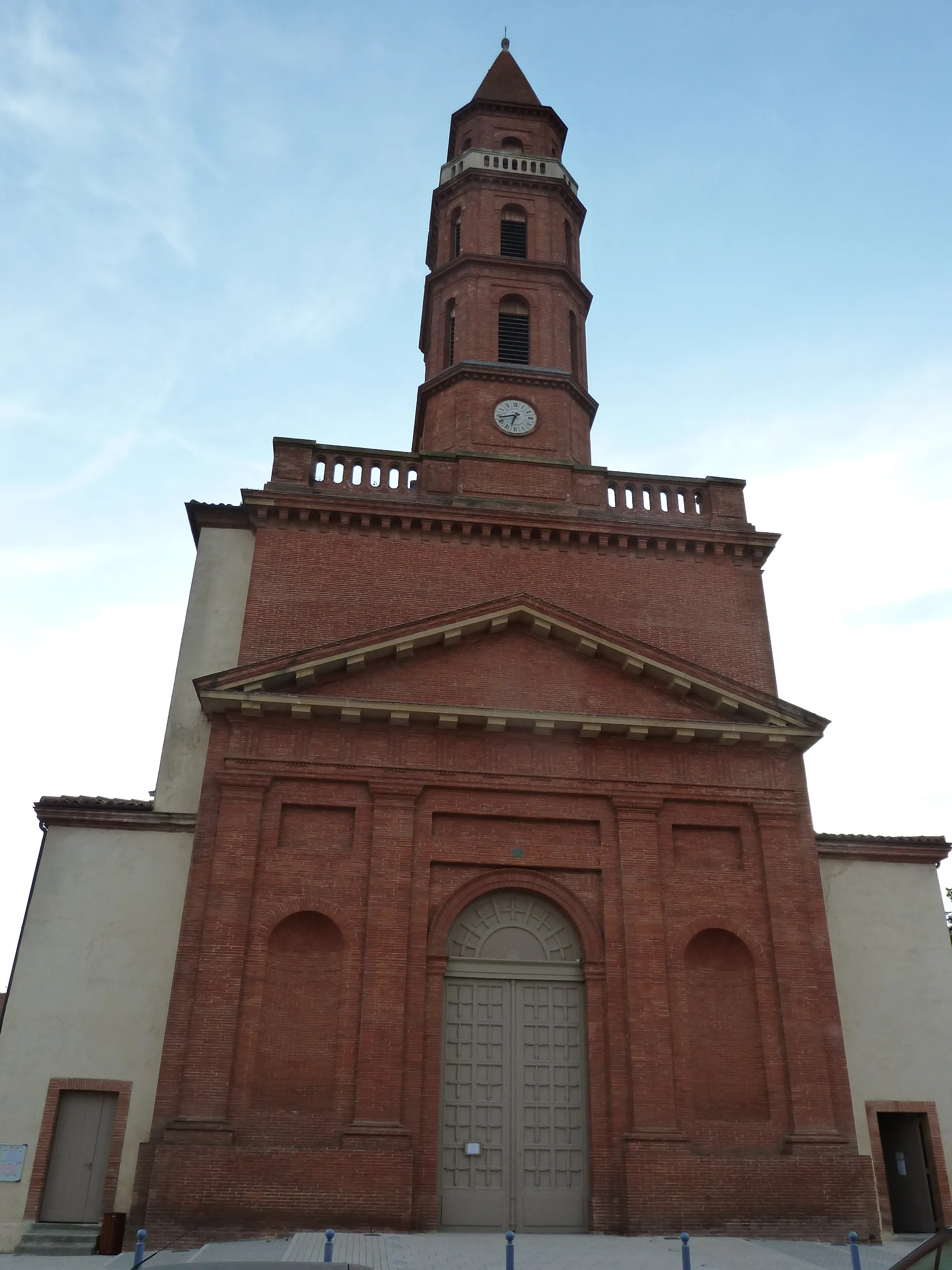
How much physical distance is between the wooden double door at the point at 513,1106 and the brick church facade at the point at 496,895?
0.04 meters

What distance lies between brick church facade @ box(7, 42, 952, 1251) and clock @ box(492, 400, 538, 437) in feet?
10.5

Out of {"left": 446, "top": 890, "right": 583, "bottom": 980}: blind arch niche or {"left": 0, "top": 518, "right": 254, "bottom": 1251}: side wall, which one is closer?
{"left": 0, "top": 518, "right": 254, "bottom": 1251}: side wall

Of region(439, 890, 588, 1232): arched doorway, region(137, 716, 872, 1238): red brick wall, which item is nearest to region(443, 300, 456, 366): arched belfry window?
region(137, 716, 872, 1238): red brick wall

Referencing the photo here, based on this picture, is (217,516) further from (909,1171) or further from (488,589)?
(909,1171)

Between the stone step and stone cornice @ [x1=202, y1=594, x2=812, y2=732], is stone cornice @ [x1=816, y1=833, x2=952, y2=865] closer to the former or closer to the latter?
stone cornice @ [x1=202, y1=594, x2=812, y2=732]

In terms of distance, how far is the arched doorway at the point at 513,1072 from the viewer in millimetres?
15828

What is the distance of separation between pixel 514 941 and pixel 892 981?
6.76 metres

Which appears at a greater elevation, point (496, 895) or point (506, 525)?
point (506, 525)

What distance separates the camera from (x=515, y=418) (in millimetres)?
23812

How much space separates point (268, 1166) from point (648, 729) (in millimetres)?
9183

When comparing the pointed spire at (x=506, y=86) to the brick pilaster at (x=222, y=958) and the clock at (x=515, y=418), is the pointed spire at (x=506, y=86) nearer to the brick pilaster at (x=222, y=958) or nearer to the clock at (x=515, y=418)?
the clock at (x=515, y=418)

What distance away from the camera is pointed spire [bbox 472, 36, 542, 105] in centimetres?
2967

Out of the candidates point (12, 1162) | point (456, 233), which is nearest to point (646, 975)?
point (12, 1162)

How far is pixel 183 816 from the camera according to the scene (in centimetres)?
1791
